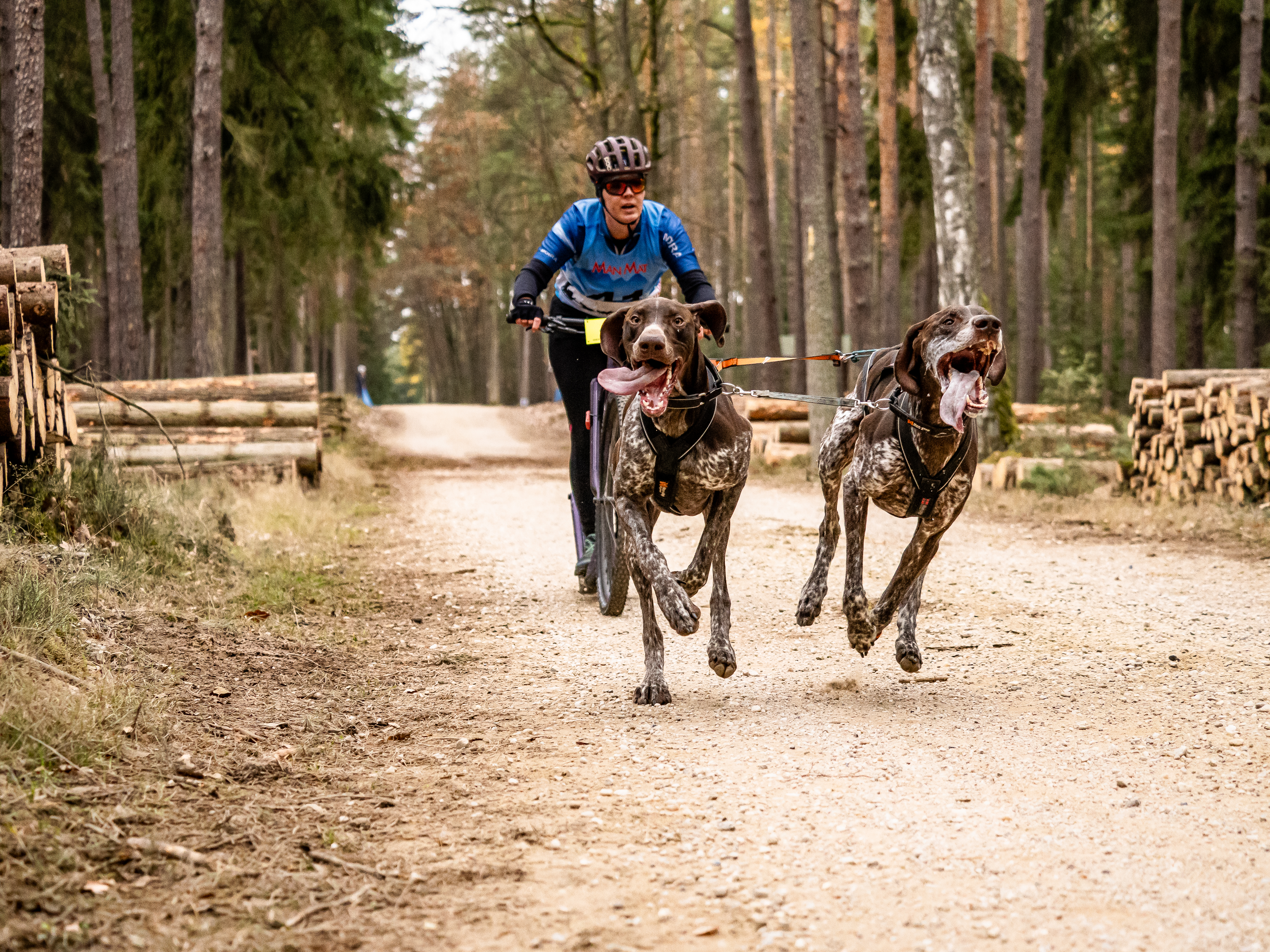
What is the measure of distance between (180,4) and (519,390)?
3665cm

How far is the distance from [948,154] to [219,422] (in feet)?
32.6

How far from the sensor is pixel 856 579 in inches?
202

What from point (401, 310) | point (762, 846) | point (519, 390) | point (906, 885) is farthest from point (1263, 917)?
point (401, 310)

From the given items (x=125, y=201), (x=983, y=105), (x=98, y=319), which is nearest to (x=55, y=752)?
(x=125, y=201)

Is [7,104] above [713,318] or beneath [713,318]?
above

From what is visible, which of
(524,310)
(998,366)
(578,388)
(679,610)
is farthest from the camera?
(578,388)

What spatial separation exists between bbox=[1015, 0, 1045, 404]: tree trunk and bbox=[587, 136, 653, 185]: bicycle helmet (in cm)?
1702

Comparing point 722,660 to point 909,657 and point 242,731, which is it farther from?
point 242,731

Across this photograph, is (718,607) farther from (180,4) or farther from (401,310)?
(401,310)

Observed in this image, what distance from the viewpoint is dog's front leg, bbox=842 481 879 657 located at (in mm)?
5117

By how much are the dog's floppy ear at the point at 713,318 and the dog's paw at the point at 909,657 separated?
1582 mm

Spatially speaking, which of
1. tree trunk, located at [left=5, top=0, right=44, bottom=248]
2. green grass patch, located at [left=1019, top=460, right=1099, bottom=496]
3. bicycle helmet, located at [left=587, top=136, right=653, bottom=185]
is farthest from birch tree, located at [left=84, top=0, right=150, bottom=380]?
green grass patch, located at [left=1019, top=460, right=1099, bottom=496]

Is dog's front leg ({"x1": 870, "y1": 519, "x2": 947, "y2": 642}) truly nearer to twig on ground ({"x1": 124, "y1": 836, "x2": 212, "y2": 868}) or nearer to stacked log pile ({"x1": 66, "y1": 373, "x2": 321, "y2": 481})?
twig on ground ({"x1": 124, "y1": 836, "x2": 212, "y2": 868})

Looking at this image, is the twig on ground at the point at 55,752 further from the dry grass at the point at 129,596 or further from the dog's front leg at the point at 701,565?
the dog's front leg at the point at 701,565
